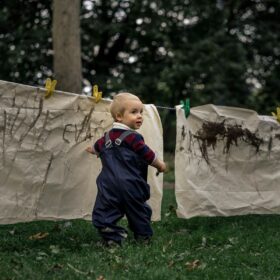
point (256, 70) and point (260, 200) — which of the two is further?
point (256, 70)

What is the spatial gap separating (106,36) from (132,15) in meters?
1.11

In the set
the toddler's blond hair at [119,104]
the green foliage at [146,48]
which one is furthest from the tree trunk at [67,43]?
the green foliage at [146,48]

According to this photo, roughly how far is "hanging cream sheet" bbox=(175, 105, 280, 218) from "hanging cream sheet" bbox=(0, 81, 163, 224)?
1.15 feet

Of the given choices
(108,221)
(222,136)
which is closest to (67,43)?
(222,136)

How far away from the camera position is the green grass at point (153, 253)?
4.23 metres

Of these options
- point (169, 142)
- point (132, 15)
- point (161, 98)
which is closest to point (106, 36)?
point (132, 15)

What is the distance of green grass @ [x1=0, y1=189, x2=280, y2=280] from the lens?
423cm

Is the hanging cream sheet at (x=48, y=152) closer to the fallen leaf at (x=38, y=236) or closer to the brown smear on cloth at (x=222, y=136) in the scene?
the fallen leaf at (x=38, y=236)

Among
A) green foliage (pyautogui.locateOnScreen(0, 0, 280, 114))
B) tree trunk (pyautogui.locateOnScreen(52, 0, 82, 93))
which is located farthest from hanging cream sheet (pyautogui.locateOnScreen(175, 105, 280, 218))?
green foliage (pyautogui.locateOnScreen(0, 0, 280, 114))

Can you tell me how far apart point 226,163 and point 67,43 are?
436 cm

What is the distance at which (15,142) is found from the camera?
513 cm

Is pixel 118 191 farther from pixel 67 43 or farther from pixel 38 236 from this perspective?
pixel 67 43

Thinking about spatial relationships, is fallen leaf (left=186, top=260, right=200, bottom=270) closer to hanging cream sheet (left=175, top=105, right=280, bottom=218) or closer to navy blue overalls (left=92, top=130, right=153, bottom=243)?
navy blue overalls (left=92, top=130, right=153, bottom=243)

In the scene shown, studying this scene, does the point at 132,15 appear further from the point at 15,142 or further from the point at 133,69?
the point at 15,142
